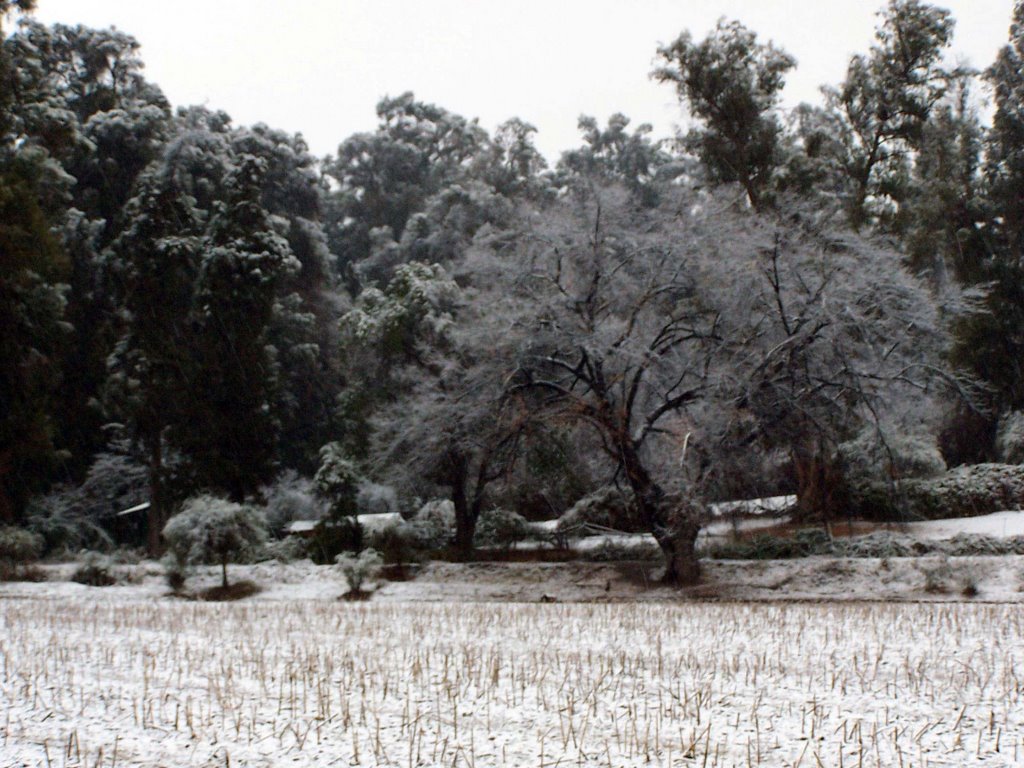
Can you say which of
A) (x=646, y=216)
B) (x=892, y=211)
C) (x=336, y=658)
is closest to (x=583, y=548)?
(x=646, y=216)

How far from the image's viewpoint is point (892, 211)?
35.4m

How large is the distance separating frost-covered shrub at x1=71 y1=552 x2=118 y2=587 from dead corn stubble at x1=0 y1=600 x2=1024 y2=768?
402 inches

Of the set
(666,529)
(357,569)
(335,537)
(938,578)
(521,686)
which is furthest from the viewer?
(335,537)

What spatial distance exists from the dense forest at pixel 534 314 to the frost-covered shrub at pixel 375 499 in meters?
0.18

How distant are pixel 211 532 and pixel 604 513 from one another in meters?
9.26

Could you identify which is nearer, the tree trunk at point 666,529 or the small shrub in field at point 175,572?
the tree trunk at point 666,529

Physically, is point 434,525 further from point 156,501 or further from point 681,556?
point 681,556

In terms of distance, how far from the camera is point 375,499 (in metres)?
29.8

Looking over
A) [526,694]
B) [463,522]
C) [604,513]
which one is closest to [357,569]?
[463,522]

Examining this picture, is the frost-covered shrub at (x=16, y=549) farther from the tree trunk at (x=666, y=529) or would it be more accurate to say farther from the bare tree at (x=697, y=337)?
the tree trunk at (x=666, y=529)

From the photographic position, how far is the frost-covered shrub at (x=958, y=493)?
2348cm

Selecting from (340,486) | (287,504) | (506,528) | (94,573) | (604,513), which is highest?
(340,486)

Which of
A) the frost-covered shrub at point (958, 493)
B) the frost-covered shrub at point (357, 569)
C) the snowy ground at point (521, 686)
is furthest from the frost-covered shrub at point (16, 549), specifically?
the frost-covered shrub at point (958, 493)

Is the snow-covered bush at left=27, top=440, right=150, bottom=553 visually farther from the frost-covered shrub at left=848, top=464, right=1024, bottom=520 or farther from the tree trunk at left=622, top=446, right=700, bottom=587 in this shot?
the frost-covered shrub at left=848, top=464, right=1024, bottom=520
